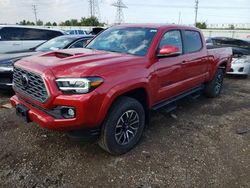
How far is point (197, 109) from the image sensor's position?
5309 mm

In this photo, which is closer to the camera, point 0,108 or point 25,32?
point 0,108

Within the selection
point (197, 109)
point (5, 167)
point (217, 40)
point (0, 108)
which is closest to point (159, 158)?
point (5, 167)

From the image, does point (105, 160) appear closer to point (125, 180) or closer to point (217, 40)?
point (125, 180)

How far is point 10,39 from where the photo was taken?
348 inches

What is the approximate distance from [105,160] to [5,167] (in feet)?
4.25

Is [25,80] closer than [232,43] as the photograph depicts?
Yes

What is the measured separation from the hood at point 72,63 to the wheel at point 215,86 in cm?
322

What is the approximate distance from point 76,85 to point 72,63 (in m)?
0.40

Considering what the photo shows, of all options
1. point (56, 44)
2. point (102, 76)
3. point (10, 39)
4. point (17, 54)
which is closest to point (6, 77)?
point (17, 54)

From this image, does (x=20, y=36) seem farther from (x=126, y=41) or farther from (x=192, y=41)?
(x=192, y=41)

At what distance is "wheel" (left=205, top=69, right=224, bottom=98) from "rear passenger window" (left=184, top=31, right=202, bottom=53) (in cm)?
129

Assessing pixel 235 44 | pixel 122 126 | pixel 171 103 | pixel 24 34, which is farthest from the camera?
pixel 235 44

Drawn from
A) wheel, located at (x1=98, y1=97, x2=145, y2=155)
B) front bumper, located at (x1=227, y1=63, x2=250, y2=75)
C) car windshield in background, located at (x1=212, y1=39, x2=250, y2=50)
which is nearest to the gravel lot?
wheel, located at (x1=98, y1=97, x2=145, y2=155)

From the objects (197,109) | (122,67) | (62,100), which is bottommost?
(197,109)
